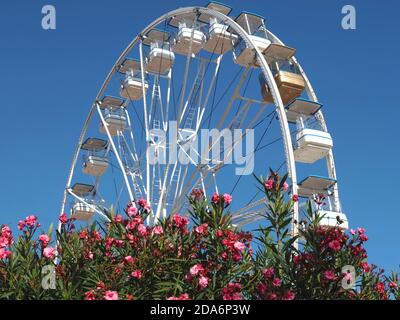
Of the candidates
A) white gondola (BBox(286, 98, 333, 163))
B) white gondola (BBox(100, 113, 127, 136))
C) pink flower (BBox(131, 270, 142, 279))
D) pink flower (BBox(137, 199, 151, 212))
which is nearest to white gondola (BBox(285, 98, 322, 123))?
white gondola (BBox(286, 98, 333, 163))

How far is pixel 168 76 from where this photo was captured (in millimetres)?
24609

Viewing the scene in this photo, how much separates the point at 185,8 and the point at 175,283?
16424 mm

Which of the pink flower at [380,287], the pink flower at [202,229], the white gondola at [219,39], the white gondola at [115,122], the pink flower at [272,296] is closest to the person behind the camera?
the pink flower at [272,296]

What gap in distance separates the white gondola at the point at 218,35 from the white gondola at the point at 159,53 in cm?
213

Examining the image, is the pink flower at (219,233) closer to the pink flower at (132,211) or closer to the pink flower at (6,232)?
the pink flower at (132,211)

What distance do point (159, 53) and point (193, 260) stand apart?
17.4 meters

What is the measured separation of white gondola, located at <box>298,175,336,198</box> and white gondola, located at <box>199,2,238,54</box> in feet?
18.2

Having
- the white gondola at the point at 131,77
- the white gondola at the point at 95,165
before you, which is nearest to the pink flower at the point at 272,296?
the white gondola at the point at 131,77

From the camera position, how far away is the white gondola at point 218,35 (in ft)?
70.1

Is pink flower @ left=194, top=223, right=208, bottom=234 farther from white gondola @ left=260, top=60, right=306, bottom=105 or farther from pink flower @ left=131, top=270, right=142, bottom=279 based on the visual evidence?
white gondola @ left=260, top=60, right=306, bottom=105

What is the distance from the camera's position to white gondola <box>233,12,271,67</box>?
1947 cm

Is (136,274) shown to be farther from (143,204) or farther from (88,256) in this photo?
(143,204)

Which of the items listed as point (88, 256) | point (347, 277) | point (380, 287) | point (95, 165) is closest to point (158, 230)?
point (88, 256)

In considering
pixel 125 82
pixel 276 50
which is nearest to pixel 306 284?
pixel 276 50
